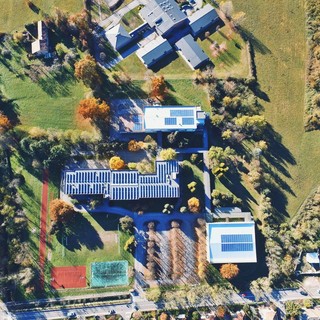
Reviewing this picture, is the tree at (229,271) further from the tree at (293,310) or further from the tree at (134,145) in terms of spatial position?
the tree at (134,145)

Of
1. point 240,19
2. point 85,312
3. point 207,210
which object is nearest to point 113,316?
point 85,312

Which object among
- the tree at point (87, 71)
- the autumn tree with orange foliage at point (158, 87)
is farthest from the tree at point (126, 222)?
the tree at point (87, 71)

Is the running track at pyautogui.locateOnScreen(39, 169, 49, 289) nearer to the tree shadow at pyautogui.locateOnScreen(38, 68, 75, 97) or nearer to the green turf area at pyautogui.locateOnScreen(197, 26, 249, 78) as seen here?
the tree shadow at pyautogui.locateOnScreen(38, 68, 75, 97)

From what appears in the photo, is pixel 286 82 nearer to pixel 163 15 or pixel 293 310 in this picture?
pixel 163 15

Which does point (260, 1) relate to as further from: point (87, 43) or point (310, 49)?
point (87, 43)

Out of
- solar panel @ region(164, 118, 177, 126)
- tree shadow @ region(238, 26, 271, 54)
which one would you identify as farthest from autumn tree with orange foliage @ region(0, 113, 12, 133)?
tree shadow @ region(238, 26, 271, 54)

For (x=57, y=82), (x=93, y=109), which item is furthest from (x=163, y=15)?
(x=57, y=82)
